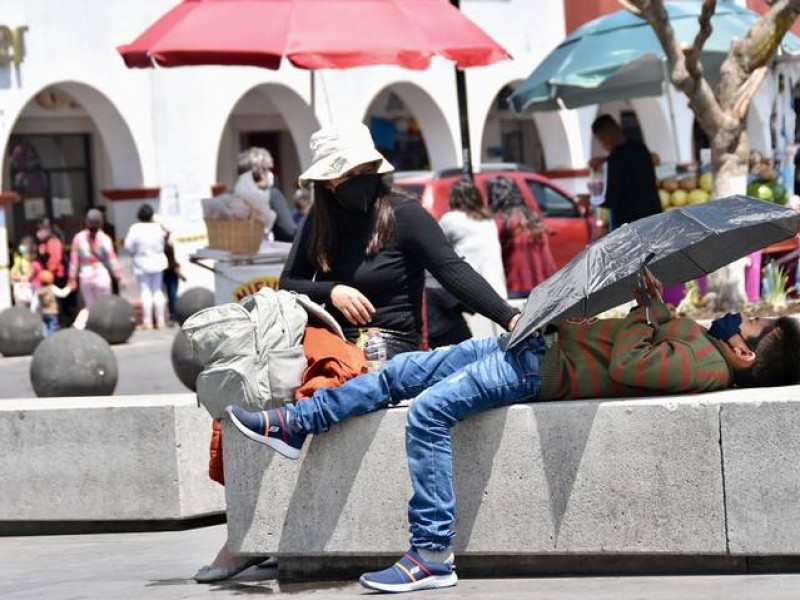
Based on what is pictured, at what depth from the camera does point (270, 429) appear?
6574mm

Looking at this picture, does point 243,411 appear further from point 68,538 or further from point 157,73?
point 157,73

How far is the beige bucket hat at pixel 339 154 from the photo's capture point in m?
6.97

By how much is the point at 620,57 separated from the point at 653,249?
31.0 feet

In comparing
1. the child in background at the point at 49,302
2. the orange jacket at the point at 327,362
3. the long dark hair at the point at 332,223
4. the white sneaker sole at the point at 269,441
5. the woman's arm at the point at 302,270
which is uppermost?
the long dark hair at the point at 332,223

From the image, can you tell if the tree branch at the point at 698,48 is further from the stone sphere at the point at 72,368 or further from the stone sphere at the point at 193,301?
the stone sphere at the point at 193,301

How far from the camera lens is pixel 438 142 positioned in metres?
29.9

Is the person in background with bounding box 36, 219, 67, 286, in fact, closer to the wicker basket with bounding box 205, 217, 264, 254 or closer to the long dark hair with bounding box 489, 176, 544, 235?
the long dark hair with bounding box 489, 176, 544, 235

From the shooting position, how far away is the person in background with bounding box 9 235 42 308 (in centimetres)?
2305

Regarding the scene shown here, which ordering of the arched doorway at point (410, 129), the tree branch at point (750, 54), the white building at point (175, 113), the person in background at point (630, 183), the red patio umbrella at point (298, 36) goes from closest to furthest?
the tree branch at point (750, 54) < the red patio umbrella at point (298, 36) < the person in background at point (630, 183) < the white building at point (175, 113) < the arched doorway at point (410, 129)

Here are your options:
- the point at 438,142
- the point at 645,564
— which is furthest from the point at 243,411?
the point at 438,142

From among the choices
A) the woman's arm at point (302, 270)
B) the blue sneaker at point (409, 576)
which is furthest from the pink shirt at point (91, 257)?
the blue sneaker at point (409, 576)

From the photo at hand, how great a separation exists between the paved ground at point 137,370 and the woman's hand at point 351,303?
25.0 feet

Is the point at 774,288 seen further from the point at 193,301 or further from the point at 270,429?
the point at 193,301

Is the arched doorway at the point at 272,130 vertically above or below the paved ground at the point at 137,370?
above
